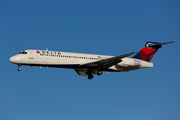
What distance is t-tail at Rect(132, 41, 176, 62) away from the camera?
133 ft

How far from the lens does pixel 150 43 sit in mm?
41750

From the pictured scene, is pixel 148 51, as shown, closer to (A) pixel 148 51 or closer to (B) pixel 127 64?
(A) pixel 148 51

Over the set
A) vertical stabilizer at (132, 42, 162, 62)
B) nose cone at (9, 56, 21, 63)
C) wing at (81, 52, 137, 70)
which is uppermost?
vertical stabilizer at (132, 42, 162, 62)

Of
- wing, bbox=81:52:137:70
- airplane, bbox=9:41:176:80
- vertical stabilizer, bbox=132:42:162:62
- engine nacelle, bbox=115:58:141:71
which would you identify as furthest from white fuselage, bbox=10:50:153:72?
vertical stabilizer, bbox=132:42:162:62

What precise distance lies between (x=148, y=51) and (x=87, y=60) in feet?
36.9

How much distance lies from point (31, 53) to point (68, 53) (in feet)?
16.7

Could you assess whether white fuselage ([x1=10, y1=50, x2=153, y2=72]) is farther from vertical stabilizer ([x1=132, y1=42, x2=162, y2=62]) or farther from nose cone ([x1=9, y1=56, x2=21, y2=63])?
vertical stabilizer ([x1=132, y1=42, x2=162, y2=62])

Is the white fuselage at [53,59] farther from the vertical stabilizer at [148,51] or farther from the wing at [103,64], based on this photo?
the vertical stabilizer at [148,51]

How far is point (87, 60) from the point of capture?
36031 millimetres

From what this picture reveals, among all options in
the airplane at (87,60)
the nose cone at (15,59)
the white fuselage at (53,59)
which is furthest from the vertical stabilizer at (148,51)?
the nose cone at (15,59)

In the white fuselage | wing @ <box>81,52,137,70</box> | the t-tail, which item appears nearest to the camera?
the white fuselage

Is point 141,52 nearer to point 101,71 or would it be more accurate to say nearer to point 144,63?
point 144,63

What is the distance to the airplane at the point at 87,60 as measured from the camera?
33.3m

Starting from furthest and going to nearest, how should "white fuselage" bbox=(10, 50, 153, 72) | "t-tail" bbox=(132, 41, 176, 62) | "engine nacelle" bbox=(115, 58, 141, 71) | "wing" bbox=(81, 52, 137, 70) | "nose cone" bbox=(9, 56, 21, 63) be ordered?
"t-tail" bbox=(132, 41, 176, 62)
"engine nacelle" bbox=(115, 58, 141, 71)
"wing" bbox=(81, 52, 137, 70)
"white fuselage" bbox=(10, 50, 153, 72)
"nose cone" bbox=(9, 56, 21, 63)
